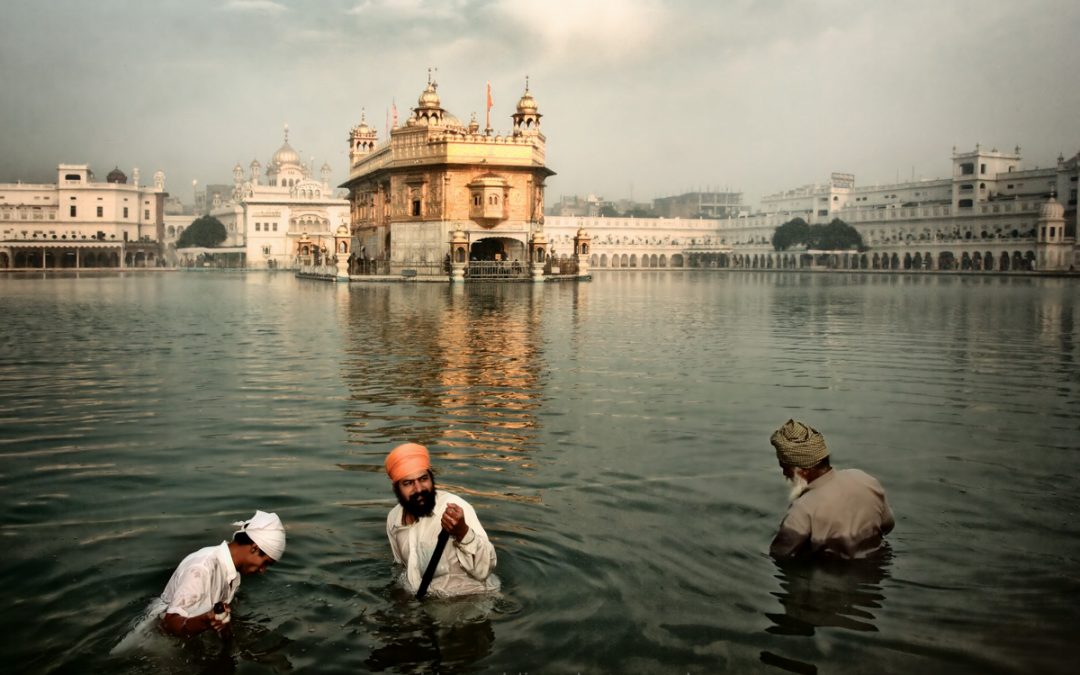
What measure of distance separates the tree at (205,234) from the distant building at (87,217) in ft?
15.0

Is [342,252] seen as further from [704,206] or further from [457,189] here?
[704,206]

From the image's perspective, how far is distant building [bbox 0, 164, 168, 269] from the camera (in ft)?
294

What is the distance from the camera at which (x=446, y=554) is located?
4.55 metres

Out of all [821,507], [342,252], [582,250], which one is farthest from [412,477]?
[582,250]

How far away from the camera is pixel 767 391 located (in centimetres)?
1092

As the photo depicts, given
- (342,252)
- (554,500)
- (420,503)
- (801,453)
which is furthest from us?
(342,252)

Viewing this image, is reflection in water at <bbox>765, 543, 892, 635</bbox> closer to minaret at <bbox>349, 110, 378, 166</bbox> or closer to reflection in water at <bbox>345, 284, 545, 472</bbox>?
reflection in water at <bbox>345, 284, 545, 472</bbox>

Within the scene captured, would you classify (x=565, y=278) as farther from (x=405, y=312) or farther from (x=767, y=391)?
(x=767, y=391)

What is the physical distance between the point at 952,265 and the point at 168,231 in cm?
9702

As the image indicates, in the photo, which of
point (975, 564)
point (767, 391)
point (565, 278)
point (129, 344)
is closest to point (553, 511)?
point (975, 564)

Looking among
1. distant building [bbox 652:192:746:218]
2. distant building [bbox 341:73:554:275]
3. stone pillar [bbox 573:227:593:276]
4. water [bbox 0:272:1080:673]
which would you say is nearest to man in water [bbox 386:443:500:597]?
water [bbox 0:272:1080:673]

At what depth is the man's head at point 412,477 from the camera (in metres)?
4.32

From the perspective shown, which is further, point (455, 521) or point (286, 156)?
point (286, 156)

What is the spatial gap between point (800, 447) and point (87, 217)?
108715 millimetres
